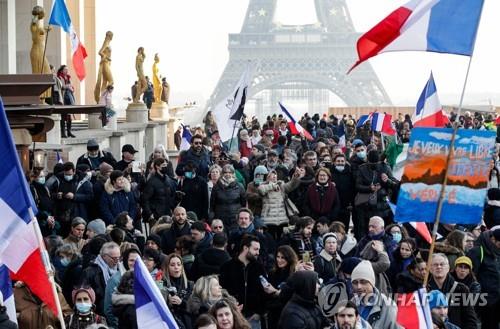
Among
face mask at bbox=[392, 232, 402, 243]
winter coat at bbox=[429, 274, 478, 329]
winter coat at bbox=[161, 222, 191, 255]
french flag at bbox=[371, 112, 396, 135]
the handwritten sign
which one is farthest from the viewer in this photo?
french flag at bbox=[371, 112, 396, 135]

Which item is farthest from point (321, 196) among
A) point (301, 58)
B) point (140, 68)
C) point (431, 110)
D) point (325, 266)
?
point (301, 58)

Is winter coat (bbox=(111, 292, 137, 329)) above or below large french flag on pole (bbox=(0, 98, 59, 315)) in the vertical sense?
below

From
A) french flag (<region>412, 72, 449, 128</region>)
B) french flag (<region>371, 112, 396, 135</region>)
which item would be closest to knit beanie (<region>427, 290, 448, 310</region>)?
french flag (<region>412, 72, 449, 128</region>)

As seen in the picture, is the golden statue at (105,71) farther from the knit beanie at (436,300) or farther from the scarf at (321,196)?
the knit beanie at (436,300)

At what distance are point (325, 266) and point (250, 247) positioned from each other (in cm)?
81

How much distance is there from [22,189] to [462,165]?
2.87m

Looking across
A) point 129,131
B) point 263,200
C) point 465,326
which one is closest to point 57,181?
point 263,200

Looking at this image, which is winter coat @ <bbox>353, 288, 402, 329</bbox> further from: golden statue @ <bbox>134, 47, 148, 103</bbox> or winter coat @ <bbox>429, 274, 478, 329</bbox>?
golden statue @ <bbox>134, 47, 148, 103</bbox>

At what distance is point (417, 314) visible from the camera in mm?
9203

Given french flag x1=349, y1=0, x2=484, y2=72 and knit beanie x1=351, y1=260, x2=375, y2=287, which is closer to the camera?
french flag x1=349, y1=0, x2=484, y2=72

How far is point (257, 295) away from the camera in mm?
11758

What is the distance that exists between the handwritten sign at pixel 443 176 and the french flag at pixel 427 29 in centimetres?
58

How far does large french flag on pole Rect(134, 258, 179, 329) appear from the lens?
8234 mm

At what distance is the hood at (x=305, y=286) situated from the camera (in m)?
10.1
